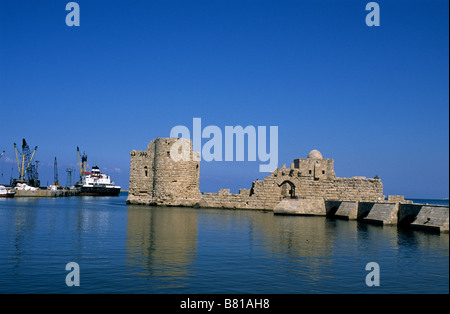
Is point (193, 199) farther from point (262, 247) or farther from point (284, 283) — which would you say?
point (284, 283)

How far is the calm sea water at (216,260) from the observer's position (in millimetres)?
8145

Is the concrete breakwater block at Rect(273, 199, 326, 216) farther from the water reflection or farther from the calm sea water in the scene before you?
the calm sea water

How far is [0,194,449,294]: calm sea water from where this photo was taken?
8145 mm

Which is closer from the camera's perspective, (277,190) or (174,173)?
(277,190)

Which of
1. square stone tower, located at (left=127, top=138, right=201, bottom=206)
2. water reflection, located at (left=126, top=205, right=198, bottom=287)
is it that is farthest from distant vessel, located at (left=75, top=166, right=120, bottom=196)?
water reflection, located at (left=126, top=205, right=198, bottom=287)

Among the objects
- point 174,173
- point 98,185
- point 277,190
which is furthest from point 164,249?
point 98,185

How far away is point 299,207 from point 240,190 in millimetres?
6042

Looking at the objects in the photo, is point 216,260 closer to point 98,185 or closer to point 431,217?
point 431,217

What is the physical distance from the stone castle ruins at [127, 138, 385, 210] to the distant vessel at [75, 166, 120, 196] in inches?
1452

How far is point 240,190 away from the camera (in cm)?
3148

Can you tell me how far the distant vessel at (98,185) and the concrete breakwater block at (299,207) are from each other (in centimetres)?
4972

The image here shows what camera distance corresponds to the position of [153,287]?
8.09 metres

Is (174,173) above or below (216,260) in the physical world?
above

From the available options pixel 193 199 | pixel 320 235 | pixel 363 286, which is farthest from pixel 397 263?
pixel 193 199
